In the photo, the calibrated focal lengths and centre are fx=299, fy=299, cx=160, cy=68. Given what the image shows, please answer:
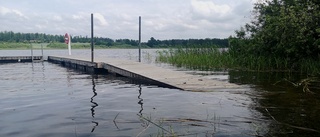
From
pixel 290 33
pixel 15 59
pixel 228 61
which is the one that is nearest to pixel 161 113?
pixel 290 33

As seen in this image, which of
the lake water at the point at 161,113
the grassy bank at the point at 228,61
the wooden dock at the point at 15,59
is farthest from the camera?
the wooden dock at the point at 15,59

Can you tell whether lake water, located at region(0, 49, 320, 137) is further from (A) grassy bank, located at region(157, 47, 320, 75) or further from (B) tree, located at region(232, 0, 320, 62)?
(A) grassy bank, located at region(157, 47, 320, 75)

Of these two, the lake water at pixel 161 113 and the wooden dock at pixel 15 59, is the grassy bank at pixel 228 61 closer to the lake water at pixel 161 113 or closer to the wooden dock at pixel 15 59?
the lake water at pixel 161 113

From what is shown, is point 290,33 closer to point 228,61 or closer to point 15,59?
point 228,61

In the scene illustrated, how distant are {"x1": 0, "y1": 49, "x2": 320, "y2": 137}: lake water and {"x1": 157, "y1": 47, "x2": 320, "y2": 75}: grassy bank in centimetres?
658

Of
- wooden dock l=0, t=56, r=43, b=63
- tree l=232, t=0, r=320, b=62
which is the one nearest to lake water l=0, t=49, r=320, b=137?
tree l=232, t=0, r=320, b=62

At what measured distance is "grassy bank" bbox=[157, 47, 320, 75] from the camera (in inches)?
627

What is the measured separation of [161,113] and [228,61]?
13.7 m

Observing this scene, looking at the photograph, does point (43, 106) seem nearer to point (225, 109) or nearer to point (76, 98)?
point (76, 98)

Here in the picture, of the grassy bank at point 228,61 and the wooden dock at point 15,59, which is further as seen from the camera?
the wooden dock at point 15,59

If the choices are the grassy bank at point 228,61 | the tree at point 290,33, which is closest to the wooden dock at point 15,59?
the grassy bank at point 228,61

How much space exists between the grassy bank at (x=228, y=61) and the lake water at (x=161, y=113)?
6.58 meters

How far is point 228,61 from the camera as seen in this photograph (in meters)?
19.5

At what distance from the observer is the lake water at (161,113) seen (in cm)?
526
